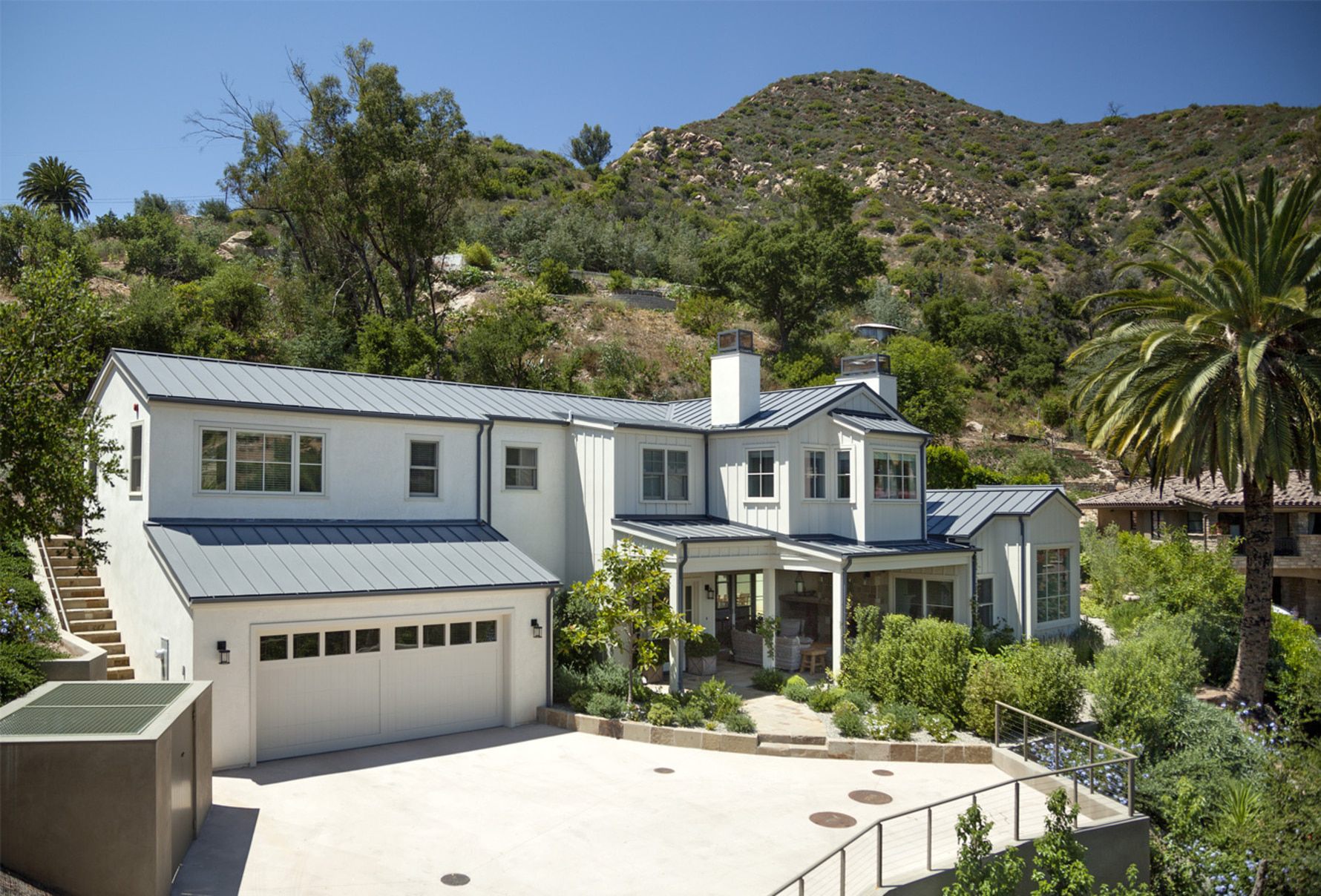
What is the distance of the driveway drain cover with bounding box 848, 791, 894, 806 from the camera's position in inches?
517

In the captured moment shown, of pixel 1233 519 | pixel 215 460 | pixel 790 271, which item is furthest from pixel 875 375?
pixel 790 271

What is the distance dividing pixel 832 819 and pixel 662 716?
4.59 metres

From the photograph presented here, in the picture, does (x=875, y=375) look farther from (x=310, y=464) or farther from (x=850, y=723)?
(x=310, y=464)

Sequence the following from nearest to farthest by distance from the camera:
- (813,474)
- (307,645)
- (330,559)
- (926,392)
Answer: (307,645), (330,559), (813,474), (926,392)

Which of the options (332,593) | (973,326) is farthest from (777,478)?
(973,326)

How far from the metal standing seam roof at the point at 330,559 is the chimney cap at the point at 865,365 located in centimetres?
1217

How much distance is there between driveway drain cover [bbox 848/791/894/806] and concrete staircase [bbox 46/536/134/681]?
12232mm

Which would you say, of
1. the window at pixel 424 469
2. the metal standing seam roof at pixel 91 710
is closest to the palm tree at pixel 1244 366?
the window at pixel 424 469

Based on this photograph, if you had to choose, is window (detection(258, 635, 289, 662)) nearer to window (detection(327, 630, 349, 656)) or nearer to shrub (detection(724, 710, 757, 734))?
window (detection(327, 630, 349, 656))

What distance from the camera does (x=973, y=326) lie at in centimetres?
6138

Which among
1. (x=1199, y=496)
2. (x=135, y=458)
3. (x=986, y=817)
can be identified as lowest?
(x=986, y=817)

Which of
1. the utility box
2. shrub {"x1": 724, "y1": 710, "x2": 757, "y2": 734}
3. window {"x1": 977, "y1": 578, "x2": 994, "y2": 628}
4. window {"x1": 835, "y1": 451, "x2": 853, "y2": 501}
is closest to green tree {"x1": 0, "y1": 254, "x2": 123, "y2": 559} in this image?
the utility box

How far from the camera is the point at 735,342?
23547 mm

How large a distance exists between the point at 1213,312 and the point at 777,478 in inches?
396
